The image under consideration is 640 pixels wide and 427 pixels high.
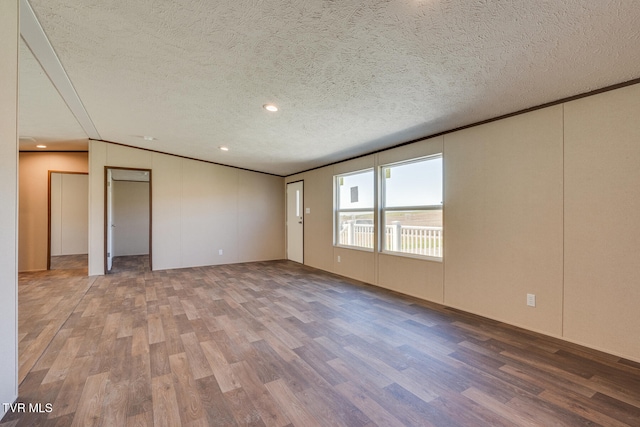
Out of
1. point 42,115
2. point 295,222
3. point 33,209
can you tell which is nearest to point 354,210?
point 295,222

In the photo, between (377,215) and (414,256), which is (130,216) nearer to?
(377,215)

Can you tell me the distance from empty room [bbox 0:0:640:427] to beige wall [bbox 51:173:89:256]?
3.91 m

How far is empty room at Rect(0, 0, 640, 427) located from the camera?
5.52ft

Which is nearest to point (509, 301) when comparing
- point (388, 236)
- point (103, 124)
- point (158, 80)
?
point (388, 236)

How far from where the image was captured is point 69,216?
26.3ft

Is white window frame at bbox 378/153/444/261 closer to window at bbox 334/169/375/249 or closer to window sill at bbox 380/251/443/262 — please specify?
window sill at bbox 380/251/443/262

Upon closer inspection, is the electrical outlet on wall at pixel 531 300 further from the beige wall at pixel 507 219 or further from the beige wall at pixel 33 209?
the beige wall at pixel 33 209

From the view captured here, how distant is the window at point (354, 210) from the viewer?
16.1 feet

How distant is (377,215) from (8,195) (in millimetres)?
4039

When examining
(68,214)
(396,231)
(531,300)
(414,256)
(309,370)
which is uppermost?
(68,214)

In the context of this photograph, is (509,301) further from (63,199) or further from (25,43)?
(63,199)

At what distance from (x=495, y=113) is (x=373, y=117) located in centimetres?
126

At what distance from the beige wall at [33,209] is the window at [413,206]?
22.3 feet

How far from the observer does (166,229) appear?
19.7 ft
